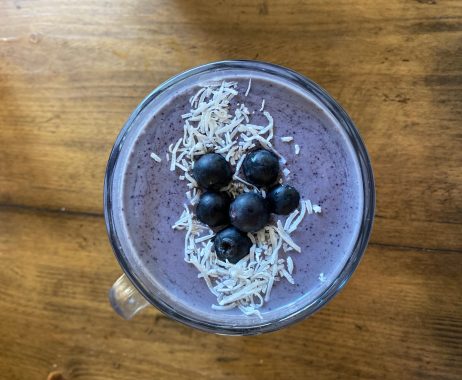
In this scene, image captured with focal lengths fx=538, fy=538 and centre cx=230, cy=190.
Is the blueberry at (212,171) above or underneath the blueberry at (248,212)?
above

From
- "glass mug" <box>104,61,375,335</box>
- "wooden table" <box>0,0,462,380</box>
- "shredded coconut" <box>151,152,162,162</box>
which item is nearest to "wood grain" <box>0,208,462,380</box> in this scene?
"wooden table" <box>0,0,462,380</box>

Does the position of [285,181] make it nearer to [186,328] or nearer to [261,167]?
[261,167]

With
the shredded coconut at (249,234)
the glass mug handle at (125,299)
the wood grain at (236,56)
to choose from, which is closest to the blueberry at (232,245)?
the shredded coconut at (249,234)

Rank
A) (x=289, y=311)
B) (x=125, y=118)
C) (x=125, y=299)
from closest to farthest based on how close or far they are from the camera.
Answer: (x=289, y=311)
(x=125, y=299)
(x=125, y=118)

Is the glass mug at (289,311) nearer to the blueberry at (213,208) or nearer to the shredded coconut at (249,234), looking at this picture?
the shredded coconut at (249,234)

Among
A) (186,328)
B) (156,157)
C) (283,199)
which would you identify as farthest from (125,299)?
(283,199)

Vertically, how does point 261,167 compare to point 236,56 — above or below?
below
